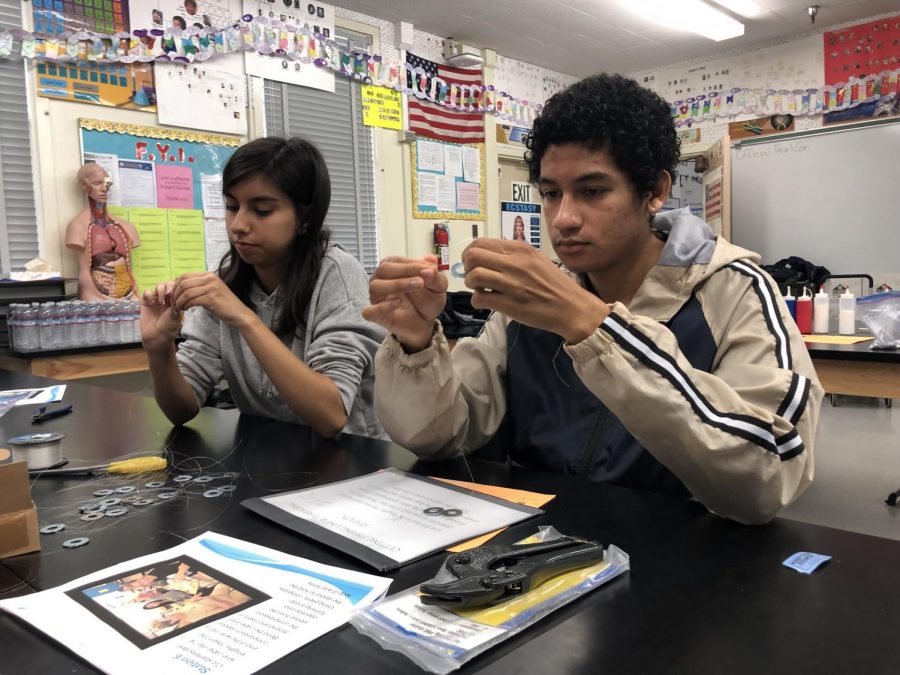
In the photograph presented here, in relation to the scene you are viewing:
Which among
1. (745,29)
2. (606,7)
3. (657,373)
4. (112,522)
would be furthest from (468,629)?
(745,29)

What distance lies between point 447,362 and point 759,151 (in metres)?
5.44

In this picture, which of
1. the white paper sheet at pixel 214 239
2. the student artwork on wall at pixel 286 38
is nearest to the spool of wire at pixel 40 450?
the white paper sheet at pixel 214 239

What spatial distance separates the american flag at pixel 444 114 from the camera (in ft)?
16.3

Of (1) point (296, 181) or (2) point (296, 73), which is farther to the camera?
(2) point (296, 73)

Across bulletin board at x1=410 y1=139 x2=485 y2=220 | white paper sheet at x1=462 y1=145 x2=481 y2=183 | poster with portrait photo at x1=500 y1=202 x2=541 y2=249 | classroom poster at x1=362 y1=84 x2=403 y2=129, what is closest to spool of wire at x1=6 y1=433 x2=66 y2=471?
classroom poster at x1=362 y1=84 x2=403 y2=129

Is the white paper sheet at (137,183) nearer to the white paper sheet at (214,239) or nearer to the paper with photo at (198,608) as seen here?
the white paper sheet at (214,239)

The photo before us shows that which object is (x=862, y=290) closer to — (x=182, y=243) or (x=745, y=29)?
(x=745, y=29)

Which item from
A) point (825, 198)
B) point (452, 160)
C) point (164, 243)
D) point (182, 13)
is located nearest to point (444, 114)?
point (452, 160)

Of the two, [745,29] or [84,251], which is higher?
[745,29]

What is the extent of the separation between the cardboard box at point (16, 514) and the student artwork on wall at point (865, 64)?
5929 mm

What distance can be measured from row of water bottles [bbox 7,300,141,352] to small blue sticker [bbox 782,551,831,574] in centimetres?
256

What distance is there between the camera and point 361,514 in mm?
891

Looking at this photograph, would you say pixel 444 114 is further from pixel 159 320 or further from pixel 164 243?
pixel 159 320

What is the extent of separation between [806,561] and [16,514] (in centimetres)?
86
